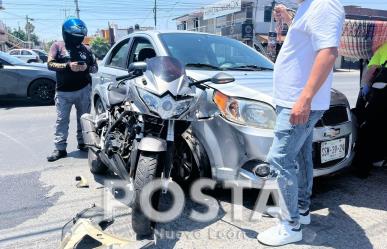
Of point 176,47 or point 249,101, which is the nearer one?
point 249,101

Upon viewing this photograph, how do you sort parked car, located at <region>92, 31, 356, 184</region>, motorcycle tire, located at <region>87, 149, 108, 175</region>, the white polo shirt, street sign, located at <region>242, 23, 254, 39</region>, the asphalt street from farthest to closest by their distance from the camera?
street sign, located at <region>242, 23, 254, 39</region> < motorcycle tire, located at <region>87, 149, 108, 175</region> < parked car, located at <region>92, 31, 356, 184</region> < the asphalt street < the white polo shirt

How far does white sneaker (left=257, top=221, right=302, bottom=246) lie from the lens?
2.79 metres

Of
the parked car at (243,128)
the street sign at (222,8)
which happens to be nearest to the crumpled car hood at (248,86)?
the parked car at (243,128)

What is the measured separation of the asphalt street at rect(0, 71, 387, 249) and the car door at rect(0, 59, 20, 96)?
4.77 metres

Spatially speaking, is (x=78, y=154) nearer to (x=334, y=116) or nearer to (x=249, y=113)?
(x=249, y=113)

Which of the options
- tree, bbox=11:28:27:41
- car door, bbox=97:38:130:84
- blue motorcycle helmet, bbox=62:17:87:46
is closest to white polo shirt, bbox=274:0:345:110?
car door, bbox=97:38:130:84

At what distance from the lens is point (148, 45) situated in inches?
171

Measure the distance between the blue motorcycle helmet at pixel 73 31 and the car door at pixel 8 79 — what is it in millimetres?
5067

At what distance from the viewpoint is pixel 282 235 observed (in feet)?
9.18

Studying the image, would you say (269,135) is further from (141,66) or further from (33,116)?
(33,116)

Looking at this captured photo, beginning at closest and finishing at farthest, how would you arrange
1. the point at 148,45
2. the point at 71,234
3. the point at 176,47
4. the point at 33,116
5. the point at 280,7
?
the point at 71,234, the point at 280,7, the point at 176,47, the point at 148,45, the point at 33,116

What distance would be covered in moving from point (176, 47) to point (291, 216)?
218cm

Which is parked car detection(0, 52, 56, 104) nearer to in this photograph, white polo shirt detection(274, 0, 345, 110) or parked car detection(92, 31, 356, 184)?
parked car detection(92, 31, 356, 184)

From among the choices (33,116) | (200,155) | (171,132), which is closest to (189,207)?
(200,155)
